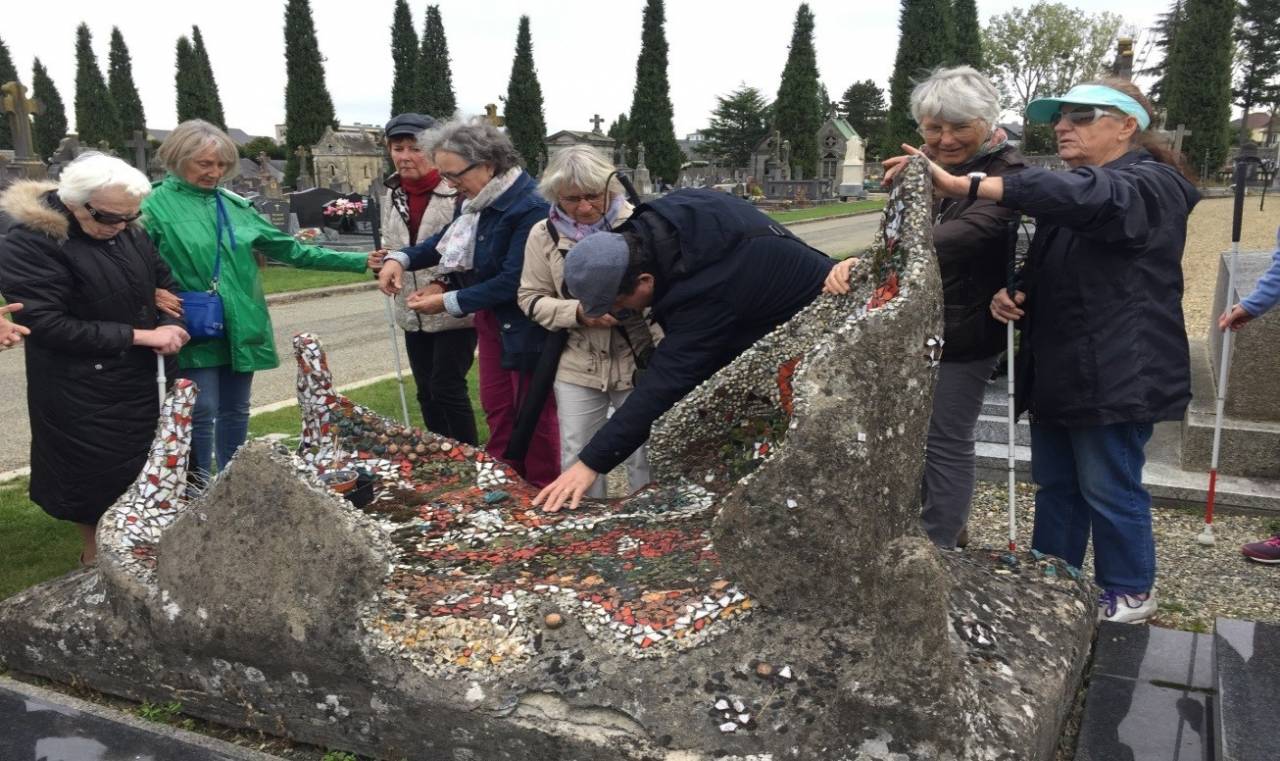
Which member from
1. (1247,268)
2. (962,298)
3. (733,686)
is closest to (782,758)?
(733,686)

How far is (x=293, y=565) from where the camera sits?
245cm

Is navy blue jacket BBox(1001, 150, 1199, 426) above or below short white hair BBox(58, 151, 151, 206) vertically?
below

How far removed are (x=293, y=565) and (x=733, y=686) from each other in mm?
1162

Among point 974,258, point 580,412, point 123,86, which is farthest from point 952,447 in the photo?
point 123,86

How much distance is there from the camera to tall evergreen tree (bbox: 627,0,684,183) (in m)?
40.4

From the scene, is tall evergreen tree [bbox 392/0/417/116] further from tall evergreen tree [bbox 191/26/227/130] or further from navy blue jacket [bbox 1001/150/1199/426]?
navy blue jacket [bbox 1001/150/1199/426]

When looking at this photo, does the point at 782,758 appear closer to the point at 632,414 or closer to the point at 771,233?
the point at 632,414

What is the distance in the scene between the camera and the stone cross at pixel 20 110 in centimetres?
1441

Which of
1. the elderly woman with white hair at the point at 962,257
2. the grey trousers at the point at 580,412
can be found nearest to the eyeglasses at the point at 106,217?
the grey trousers at the point at 580,412

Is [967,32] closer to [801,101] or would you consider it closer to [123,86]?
[801,101]

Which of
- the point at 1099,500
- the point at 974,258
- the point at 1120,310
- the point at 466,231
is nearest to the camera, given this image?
the point at 1120,310

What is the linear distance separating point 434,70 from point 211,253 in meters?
39.0

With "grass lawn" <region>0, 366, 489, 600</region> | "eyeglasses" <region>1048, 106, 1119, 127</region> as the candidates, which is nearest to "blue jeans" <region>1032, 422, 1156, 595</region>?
"eyeglasses" <region>1048, 106, 1119, 127</region>

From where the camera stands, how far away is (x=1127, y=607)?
3193mm
